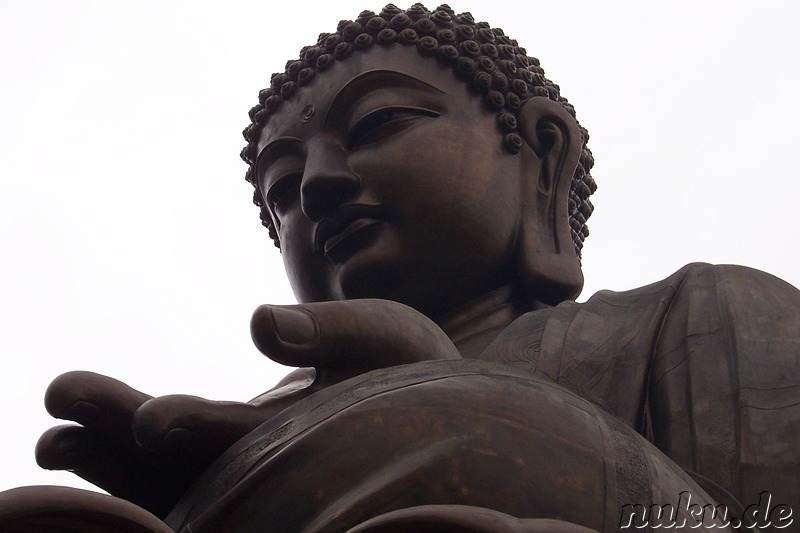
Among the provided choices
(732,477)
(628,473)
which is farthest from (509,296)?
(628,473)

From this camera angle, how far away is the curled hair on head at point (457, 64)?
568cm

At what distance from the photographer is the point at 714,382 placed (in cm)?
434

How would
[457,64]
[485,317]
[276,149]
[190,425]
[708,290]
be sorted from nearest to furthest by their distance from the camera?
1. [190,425]
2. [708,290]
3. [485,317]
4. [276,149]
5. [457,64]

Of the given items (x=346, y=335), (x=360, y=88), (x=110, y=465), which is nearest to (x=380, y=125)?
(x=360, y=88)

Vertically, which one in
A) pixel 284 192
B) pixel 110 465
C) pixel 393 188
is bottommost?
pixel 110 465

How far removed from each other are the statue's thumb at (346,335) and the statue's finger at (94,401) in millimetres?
355

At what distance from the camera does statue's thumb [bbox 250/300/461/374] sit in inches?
140

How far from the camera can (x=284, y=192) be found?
556 centimetres

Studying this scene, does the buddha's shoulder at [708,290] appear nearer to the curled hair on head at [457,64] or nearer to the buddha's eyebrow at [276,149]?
the curled hair on head at [457,64]

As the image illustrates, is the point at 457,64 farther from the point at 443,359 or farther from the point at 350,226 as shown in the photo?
the point at 443,359

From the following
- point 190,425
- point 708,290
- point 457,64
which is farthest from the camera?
point 457,64

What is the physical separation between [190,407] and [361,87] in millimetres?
2172

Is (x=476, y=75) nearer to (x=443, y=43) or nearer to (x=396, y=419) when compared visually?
(x=443, y=43)

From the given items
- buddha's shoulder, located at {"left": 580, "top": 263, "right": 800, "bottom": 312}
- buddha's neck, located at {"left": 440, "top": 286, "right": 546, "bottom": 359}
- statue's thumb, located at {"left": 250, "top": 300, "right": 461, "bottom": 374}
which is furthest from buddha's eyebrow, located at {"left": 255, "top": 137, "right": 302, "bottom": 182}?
statue's thumb, located at {"left": 250, "top": 300, "right": 461, "bottom": 374}
